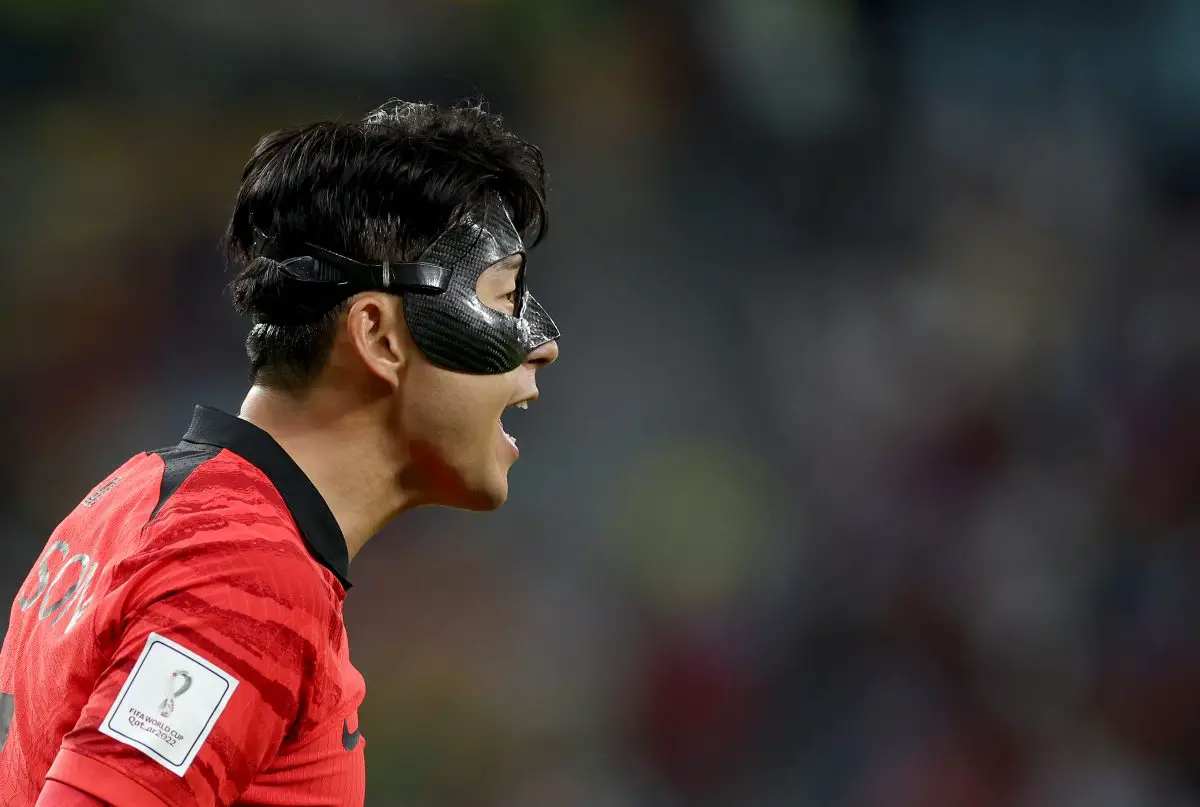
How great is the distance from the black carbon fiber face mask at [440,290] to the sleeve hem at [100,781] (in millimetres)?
529

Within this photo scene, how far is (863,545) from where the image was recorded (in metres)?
3.58

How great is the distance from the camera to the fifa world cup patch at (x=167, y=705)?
3.01ft

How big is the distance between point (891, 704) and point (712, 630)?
0.56 meters

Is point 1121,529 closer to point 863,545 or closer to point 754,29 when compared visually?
point 863,545

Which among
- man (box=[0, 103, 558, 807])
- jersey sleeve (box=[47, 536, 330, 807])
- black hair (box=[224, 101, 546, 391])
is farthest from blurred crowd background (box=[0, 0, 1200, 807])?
jersey sleeve (box=[47, 536, 330, 807])

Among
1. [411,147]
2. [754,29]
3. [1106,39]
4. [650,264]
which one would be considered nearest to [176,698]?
[411,147]

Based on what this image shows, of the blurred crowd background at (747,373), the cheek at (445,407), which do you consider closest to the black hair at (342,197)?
the cheek at (445,407)

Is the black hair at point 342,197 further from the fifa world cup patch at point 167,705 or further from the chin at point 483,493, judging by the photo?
the fifa world cup patch at point 167,705

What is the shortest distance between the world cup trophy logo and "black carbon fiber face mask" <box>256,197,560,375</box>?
46cm

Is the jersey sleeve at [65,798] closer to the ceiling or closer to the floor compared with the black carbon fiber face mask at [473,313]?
closer to the floor

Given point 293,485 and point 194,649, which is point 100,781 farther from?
point 293,485

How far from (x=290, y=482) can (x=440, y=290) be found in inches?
10.4

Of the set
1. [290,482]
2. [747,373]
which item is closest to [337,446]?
[290,482]

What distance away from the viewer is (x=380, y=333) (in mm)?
1287
